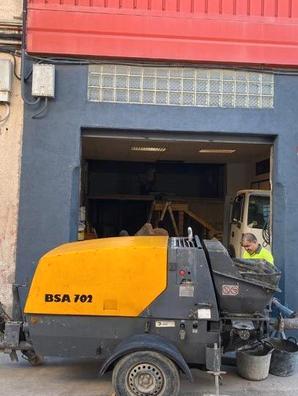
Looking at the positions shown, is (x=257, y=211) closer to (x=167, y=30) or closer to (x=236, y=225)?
(x=236, y=225)

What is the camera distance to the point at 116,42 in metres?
7.82

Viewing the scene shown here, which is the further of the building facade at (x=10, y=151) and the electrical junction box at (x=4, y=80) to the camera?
the building facade at (x=10, y=151)

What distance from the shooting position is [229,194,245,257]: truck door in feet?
38.6

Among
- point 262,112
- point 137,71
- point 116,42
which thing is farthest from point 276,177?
point 116,42

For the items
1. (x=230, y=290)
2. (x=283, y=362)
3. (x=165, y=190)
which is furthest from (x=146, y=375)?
(x=165, y=190)

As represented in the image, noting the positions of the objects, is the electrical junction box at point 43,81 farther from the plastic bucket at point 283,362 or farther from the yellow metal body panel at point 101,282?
the plastic bucket at point 283,362

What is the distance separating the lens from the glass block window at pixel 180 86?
7922mm

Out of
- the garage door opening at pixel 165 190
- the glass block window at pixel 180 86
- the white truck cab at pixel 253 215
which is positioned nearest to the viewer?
the glass block window at pixel 180 86

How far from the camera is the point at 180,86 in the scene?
8000mm

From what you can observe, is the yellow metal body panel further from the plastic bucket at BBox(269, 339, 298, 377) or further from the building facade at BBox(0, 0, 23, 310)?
the building facade at BBox(0, 0, 23, 310)

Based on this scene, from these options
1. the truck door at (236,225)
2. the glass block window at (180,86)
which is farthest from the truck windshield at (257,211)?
the glass block window at (180,86)

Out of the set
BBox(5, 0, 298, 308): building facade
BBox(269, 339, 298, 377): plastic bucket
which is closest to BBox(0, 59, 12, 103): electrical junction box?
BBox(5, 0, 298, 308): building facade

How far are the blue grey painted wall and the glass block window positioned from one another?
0.12m

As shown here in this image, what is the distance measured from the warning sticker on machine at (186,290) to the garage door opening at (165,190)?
287 inches
